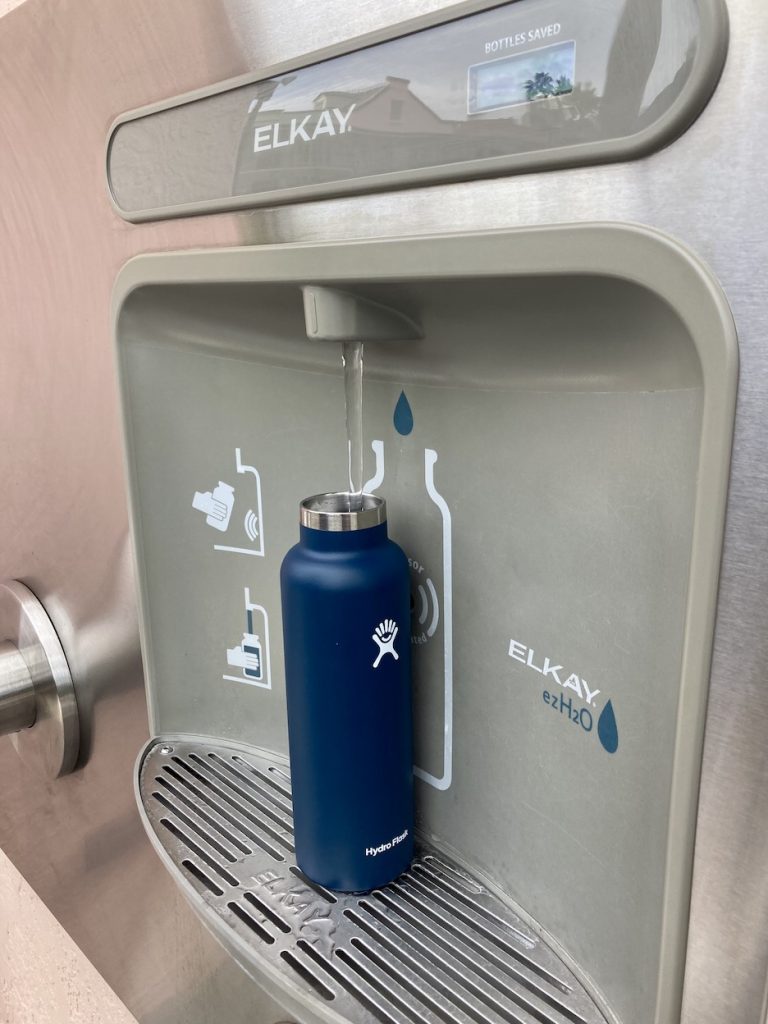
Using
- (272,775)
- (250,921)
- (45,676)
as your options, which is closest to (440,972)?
(250,921)

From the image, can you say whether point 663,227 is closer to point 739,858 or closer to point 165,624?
point 739,858

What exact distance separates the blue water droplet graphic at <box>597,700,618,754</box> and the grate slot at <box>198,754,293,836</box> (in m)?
0.25

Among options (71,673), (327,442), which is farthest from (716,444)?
(71,673)

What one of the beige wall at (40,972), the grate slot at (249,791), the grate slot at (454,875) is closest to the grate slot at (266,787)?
the grate slot at (249,791)

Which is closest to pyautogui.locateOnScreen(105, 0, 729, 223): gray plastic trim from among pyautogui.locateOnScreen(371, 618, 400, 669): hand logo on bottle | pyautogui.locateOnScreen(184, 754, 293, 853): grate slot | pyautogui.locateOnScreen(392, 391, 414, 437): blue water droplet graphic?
pyautogui.locateOnScreen(392, 391, 414, 437): blue water droplet graphic

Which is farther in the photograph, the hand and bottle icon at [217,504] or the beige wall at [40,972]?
the beige wall at [40,972]

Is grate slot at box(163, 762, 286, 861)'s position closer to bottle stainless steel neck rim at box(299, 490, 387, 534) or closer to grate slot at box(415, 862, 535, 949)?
grate slot at box(415, 862, 535, 949)

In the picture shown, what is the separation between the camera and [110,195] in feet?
1.82

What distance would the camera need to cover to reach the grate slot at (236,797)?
576 mm

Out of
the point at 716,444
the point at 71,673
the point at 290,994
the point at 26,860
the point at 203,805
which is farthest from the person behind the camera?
the point at 26,860

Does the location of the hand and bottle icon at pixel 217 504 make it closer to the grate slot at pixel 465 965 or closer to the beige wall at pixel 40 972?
the grate slot at pixel 465 965

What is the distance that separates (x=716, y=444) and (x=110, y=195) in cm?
42

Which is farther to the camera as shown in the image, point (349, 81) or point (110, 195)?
point (110, 195)

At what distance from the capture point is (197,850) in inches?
22.2
